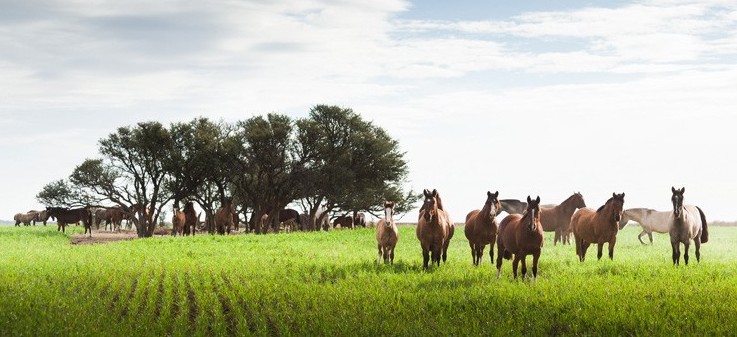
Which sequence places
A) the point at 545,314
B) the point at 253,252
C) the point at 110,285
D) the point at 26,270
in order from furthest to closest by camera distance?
the point at 253,252 → the point at 26,270 → the point at 110,285 → the point at 545,314

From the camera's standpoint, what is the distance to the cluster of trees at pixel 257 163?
221 ft

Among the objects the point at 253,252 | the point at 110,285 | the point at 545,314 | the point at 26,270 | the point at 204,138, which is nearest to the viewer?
the point at 545,314

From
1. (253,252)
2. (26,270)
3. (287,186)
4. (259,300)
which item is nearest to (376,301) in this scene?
(259,300)

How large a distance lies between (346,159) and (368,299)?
5171 cm

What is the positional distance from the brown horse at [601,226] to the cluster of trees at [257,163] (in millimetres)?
41248

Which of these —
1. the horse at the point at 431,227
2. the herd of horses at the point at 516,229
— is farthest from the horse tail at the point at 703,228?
the horse at the point at 431,227

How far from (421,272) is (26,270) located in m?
14.2

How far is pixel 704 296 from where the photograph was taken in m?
17.4

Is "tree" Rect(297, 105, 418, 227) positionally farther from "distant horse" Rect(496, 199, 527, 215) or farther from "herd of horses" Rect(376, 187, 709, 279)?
"herd of horses" Rect(376, 187, 709, 279)

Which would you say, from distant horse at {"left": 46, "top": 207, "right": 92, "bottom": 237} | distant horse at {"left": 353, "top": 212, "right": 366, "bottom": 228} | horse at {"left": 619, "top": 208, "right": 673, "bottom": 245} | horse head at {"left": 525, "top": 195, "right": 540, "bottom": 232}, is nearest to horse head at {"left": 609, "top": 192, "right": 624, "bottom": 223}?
horse head at {"left": 525, "top": 195, "right": 540, "bottom": 232}

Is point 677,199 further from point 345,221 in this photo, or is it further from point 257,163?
point 345,221

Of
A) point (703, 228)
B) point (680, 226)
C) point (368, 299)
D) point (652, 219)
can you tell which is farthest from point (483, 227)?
point (652, 219)

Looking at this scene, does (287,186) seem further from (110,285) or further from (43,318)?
(43,318)

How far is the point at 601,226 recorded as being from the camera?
85.5 ft
